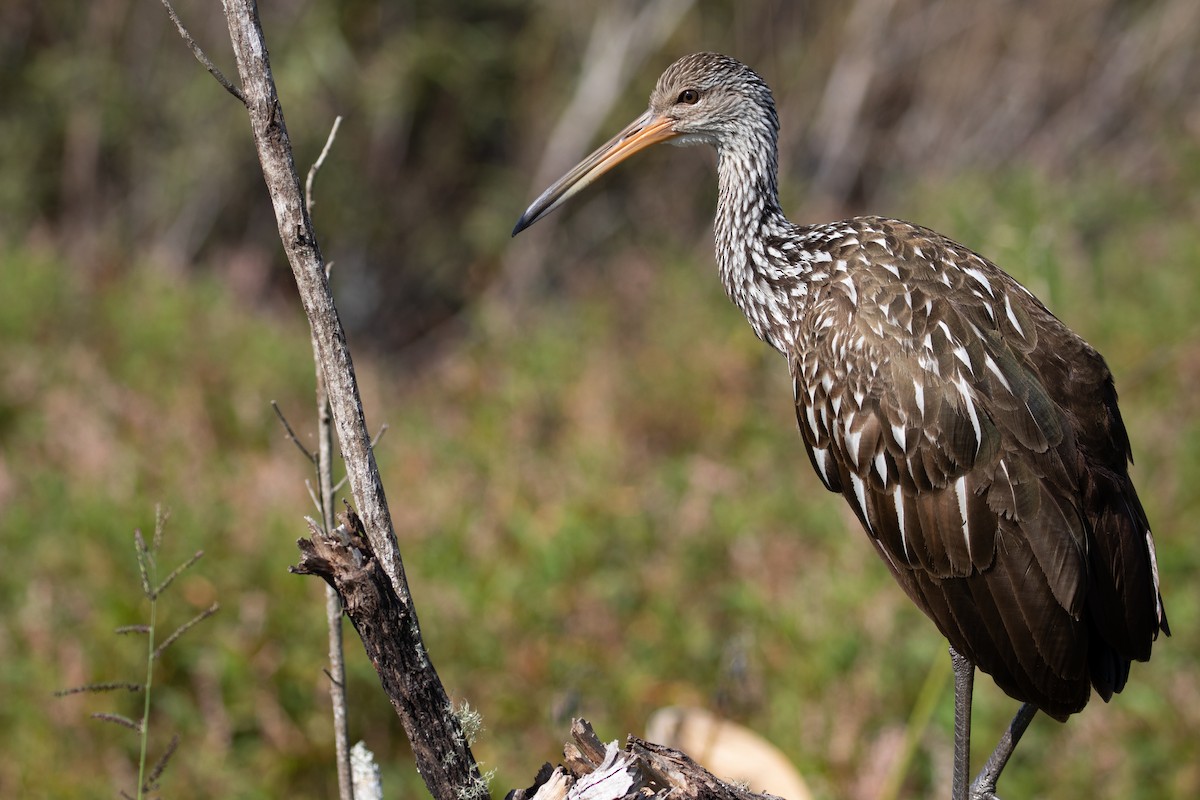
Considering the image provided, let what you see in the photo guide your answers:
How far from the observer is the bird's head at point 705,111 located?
3.63 metres

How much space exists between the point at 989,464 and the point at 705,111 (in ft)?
4.37

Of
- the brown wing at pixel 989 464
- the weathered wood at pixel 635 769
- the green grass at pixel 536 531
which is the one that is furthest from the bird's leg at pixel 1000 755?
the weathered wood at pixel 635 769

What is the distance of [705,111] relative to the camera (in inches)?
144

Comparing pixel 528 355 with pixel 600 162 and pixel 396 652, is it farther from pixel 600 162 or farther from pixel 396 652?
pixel 396 652

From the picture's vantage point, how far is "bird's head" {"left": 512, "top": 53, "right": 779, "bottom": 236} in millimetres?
3635

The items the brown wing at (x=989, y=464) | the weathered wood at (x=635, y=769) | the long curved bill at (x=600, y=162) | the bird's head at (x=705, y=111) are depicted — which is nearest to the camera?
the weathered wood at (x=635, y=769)

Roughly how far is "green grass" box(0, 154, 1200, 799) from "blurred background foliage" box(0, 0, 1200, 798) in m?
0.02

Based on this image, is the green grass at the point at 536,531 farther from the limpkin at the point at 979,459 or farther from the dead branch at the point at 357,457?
the dead branch at the point at 357,457

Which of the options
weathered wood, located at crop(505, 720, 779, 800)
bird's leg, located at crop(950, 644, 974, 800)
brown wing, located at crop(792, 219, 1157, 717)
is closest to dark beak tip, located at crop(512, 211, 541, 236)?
brown wing, located at crop(792, 219, 1157, 717)

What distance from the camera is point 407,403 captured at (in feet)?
23.8

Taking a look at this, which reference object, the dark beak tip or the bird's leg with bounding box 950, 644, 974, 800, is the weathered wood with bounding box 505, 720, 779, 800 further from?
the dark beak tip

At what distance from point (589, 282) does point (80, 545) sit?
4454 mm

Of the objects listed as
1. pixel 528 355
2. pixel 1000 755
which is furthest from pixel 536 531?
pixel 1000 755

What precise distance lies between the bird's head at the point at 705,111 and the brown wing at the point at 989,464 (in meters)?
0.67
